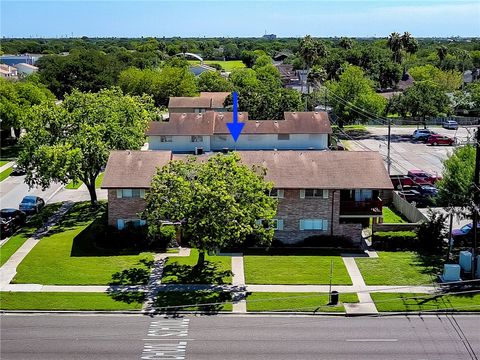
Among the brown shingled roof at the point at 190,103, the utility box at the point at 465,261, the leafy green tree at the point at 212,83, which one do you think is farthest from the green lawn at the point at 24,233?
the leafy green tree at the point at 212,83

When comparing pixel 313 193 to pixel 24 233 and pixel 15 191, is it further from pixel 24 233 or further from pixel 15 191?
pixel 15 191

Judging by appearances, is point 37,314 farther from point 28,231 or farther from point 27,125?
point 27,125

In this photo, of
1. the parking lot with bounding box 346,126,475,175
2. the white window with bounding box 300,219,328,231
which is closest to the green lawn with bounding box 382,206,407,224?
the white window with bounding box 300,219,328,231

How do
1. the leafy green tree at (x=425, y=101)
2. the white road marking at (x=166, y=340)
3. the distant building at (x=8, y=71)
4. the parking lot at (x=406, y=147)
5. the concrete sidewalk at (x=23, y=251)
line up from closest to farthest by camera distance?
1. the white road marking at (x=166, y=340)
2. the concrete sidewalk at (x=23, y=251)
3. the parking lot at (x=406, y=147)
4. the leafy green tree at (x=425, y=101)
5. the distant building at (x=8, y=71)

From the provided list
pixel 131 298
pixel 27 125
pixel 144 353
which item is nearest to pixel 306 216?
pixel 131 298

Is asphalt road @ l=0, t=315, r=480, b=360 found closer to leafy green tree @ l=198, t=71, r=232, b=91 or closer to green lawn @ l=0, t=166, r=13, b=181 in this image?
green lawn @ l=0, t=166, r=13, b=181

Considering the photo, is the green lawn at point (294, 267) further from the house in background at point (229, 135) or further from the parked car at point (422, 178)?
the house in background at point (229, 135)
